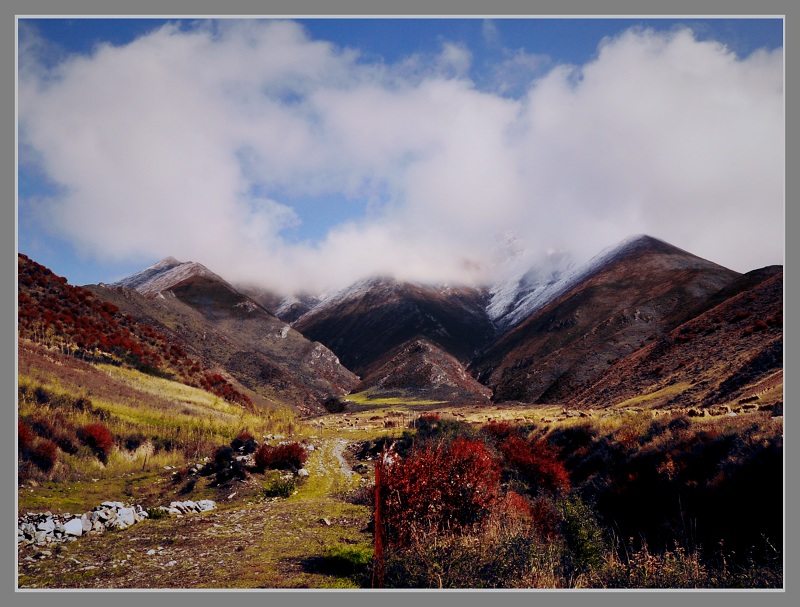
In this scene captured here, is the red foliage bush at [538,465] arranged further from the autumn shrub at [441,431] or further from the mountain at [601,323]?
the mountain at [601,323]

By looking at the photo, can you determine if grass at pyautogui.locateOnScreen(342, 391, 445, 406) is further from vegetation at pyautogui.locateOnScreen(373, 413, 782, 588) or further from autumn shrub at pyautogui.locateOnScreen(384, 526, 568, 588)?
autumn shrub at pyautogui.locateOnScreen(384, 526, 568, 588)

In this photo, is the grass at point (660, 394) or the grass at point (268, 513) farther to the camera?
the grass at point (660, 394)

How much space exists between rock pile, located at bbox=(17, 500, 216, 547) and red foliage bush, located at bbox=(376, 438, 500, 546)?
21.0 feet

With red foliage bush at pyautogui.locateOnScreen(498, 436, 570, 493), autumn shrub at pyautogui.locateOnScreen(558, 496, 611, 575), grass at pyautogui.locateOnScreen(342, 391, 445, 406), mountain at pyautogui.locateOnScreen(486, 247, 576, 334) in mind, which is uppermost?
mountain at pyautogui.locateOnScreen(486, 247, 576, 334)

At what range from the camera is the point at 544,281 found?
18838 cm

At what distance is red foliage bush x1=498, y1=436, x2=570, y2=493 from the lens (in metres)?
15.4

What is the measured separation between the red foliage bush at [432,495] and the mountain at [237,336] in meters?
57.7

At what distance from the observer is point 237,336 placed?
10756 cm

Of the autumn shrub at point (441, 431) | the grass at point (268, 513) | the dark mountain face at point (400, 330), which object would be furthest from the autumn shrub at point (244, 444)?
the dark mountain face at point (400, 330)

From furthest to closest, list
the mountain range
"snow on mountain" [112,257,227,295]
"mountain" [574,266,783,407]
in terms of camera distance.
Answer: "snow on mountain" [112,257,227,295], the mountain range, "mountain" [574,266,783,407]

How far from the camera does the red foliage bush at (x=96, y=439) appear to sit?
15124mm

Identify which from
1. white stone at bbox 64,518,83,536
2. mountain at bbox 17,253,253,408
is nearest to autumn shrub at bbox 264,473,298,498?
white stone at bbox 64,518,83,536

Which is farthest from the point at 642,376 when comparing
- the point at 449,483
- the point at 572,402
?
the point at 449,483

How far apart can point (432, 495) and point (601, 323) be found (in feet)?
317
